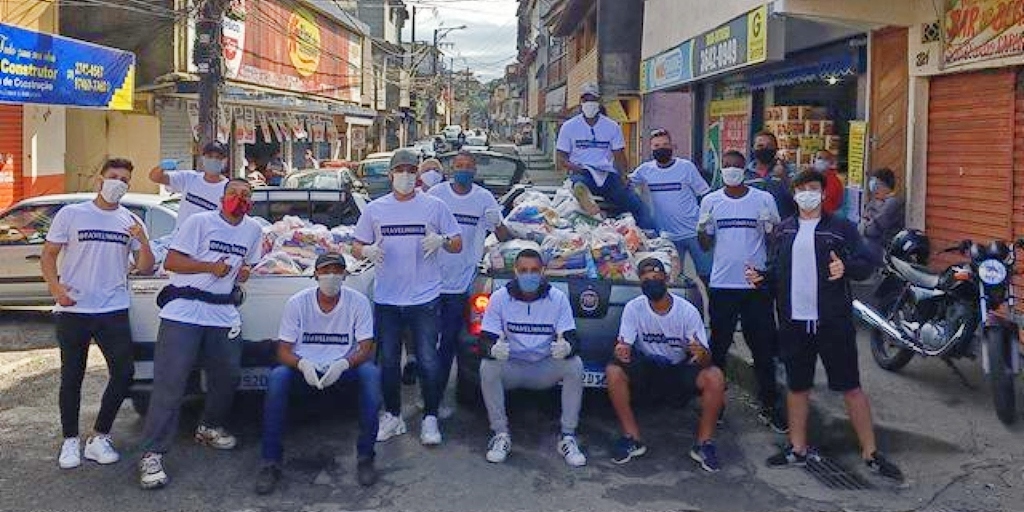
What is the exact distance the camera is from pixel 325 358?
233 inches

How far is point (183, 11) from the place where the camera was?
21234 millimetres

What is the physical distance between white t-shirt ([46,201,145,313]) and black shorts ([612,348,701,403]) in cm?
305

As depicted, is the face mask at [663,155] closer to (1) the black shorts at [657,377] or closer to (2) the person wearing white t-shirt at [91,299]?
(1) the black shorts at [657,377]

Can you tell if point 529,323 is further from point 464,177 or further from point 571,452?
point 464,177

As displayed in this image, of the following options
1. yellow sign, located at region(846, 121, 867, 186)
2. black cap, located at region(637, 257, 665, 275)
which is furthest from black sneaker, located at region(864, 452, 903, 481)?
yellow sign, located at region(846, 121, 867, 186)

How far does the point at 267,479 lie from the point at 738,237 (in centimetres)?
345

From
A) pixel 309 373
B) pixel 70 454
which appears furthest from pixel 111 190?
pixel 309 373

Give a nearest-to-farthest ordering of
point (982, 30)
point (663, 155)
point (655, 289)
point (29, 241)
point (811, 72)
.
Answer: point (655, 289), point (663, 155), point (982, 30), point (29, 241), point (811, 72)

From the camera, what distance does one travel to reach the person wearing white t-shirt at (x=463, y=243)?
690 centimetres

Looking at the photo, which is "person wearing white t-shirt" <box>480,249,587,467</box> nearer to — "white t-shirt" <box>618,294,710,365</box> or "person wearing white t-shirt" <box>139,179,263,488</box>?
"white t-shirt" <box>618,294,710,365</box>

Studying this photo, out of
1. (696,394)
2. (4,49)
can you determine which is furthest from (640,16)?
(696,394)

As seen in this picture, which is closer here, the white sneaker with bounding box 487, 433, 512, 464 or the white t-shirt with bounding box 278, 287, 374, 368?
the white t-shirt with bounding box 278, 287, 374, 368

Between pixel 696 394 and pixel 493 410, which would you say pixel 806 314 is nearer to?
pixel 696 394

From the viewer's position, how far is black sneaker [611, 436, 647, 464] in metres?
6.12
